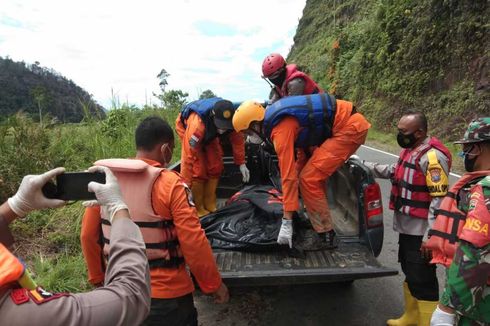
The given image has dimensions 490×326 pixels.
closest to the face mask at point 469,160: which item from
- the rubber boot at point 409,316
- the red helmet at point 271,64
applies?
the rubber boot at point 409,316

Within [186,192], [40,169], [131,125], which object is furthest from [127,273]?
[131,125]

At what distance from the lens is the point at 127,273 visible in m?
1.28

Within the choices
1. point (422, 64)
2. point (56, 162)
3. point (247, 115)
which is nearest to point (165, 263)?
point (247, 115)

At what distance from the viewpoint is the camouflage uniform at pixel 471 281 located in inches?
66.7

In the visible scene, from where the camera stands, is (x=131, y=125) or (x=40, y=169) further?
(x=131, y=125)

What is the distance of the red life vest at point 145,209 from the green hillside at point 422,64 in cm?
1039

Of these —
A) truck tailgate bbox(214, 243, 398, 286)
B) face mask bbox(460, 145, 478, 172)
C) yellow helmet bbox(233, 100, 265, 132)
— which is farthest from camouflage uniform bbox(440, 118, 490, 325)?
yellow helmet bbox(233, 100, 265, 132)

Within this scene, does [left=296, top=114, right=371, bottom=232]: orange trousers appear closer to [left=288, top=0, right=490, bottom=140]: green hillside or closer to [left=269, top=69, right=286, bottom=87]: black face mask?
[left=269, top=69, right=286, bottom=87]: black face mask

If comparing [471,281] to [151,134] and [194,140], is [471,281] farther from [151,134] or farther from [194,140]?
[194,140]

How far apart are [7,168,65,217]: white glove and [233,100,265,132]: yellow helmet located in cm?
222

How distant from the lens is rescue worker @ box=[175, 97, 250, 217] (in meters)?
4.14

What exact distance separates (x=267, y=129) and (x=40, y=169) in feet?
12.7

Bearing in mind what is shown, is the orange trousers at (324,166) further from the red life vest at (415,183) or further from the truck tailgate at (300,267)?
the red life vest at (415,183)

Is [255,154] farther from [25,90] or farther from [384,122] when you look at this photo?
[25,90]
